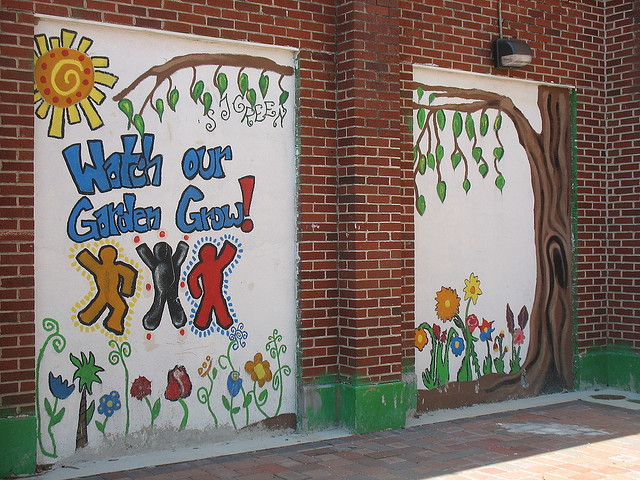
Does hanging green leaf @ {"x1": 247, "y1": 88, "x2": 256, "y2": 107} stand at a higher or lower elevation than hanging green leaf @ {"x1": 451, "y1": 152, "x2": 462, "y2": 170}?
higher

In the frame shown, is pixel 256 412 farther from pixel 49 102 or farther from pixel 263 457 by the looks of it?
pixel 49 102

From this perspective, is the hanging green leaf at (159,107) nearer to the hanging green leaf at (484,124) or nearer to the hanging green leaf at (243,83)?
the hanging green leaf at (243,83)

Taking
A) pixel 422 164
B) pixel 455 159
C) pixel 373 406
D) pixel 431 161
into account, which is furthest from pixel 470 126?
pixel 373 406

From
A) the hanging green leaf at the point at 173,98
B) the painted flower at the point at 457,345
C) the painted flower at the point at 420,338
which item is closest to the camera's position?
the hanging green leaf at the point at 173,98

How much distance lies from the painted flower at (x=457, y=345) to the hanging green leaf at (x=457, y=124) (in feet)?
6.33

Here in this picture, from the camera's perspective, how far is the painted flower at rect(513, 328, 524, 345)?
797 cm

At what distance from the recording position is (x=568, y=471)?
17.9ft

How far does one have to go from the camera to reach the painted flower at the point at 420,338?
7.25m

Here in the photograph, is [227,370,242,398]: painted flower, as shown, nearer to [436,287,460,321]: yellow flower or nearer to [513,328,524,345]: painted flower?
[436,287,460,321]: yellow flower

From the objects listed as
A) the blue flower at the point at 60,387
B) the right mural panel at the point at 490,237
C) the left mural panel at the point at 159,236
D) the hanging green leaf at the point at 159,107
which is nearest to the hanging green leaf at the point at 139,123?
the left mural panel at the point at 159,236

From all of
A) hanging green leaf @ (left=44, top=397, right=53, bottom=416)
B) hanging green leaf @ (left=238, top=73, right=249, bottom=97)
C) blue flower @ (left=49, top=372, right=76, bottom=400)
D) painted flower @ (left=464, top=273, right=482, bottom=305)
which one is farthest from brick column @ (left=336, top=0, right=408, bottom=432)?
hanging green leaf @ (left=44, top=397, right=53, bottom=416)

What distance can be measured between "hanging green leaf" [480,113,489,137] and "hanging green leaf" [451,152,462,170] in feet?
1.28

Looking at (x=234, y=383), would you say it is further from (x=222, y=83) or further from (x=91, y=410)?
(x=222, y=83)

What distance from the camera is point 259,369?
21.0ft
